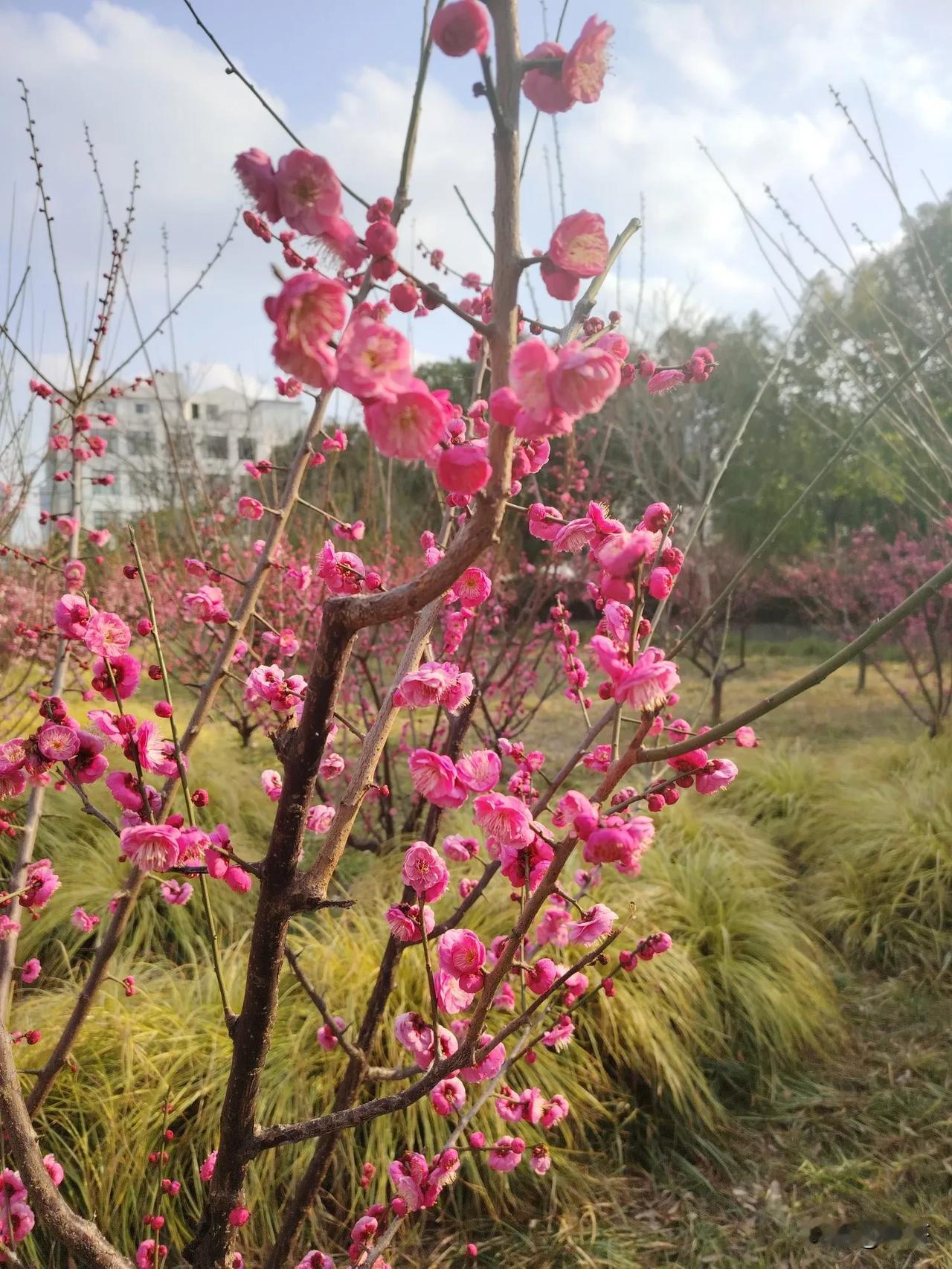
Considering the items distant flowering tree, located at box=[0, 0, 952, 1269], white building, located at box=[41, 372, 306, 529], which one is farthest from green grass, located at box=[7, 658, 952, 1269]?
white building, located at box=[41, 372, 306, 529]

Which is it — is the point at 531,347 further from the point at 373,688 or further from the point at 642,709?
the point at 373,688

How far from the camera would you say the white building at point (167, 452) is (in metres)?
4.65

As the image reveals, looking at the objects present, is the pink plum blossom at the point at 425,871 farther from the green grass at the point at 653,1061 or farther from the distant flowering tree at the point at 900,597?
the distant flowering tree at the point at 900,597

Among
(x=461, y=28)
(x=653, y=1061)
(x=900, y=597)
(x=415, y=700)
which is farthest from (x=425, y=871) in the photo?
(x=900, y=597)

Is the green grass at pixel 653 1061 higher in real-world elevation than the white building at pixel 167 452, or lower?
lower

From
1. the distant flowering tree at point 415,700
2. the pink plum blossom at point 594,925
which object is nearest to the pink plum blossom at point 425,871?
the distant flowering tree at point 415,700

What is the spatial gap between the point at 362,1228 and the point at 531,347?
1.44 meters

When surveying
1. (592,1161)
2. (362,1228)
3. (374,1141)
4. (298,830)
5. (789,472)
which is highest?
(789,472)

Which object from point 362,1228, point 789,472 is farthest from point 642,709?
point 789,472

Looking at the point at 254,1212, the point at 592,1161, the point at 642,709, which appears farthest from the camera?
the point at 592,1161

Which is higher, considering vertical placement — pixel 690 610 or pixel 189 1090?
pixel 690 610

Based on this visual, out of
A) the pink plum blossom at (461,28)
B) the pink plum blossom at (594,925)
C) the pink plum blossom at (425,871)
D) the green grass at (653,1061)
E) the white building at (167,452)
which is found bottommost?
the green grass at (653,1061)

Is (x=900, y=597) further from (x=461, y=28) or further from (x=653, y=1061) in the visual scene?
(x=461, y=28)

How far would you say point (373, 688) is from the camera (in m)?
3.27
